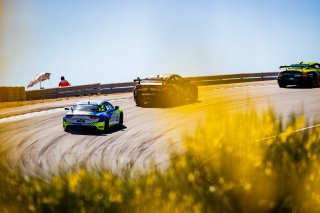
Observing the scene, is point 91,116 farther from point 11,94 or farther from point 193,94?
point 11,94

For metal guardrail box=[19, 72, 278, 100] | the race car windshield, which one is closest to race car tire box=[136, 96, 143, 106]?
the race car windshield

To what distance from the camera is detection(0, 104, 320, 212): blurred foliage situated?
5.78m

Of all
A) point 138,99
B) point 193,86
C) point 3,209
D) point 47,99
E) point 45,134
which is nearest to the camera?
point 3,209

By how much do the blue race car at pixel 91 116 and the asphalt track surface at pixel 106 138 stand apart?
0.95ft

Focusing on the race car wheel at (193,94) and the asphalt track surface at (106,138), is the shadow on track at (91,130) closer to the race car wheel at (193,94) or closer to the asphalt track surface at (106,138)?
the asphalt track surface at (106,138)

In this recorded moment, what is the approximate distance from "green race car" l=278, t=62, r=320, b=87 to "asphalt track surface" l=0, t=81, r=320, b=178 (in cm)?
711

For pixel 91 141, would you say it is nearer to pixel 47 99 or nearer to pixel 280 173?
pixel 280 173

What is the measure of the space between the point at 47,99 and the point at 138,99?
7391 mm

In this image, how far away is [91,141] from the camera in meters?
13.9

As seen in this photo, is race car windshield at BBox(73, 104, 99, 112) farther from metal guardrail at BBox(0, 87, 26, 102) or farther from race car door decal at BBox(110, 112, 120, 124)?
metal guardrail at BBox(0, 87, 26, 102)

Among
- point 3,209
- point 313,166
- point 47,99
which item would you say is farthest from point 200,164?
point 47,99

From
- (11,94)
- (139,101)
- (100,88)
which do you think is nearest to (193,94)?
(139,101)

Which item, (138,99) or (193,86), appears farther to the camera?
(193,86)

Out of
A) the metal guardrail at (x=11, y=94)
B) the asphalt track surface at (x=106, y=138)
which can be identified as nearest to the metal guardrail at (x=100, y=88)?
the metal guardrail at (x=11, y=94)
